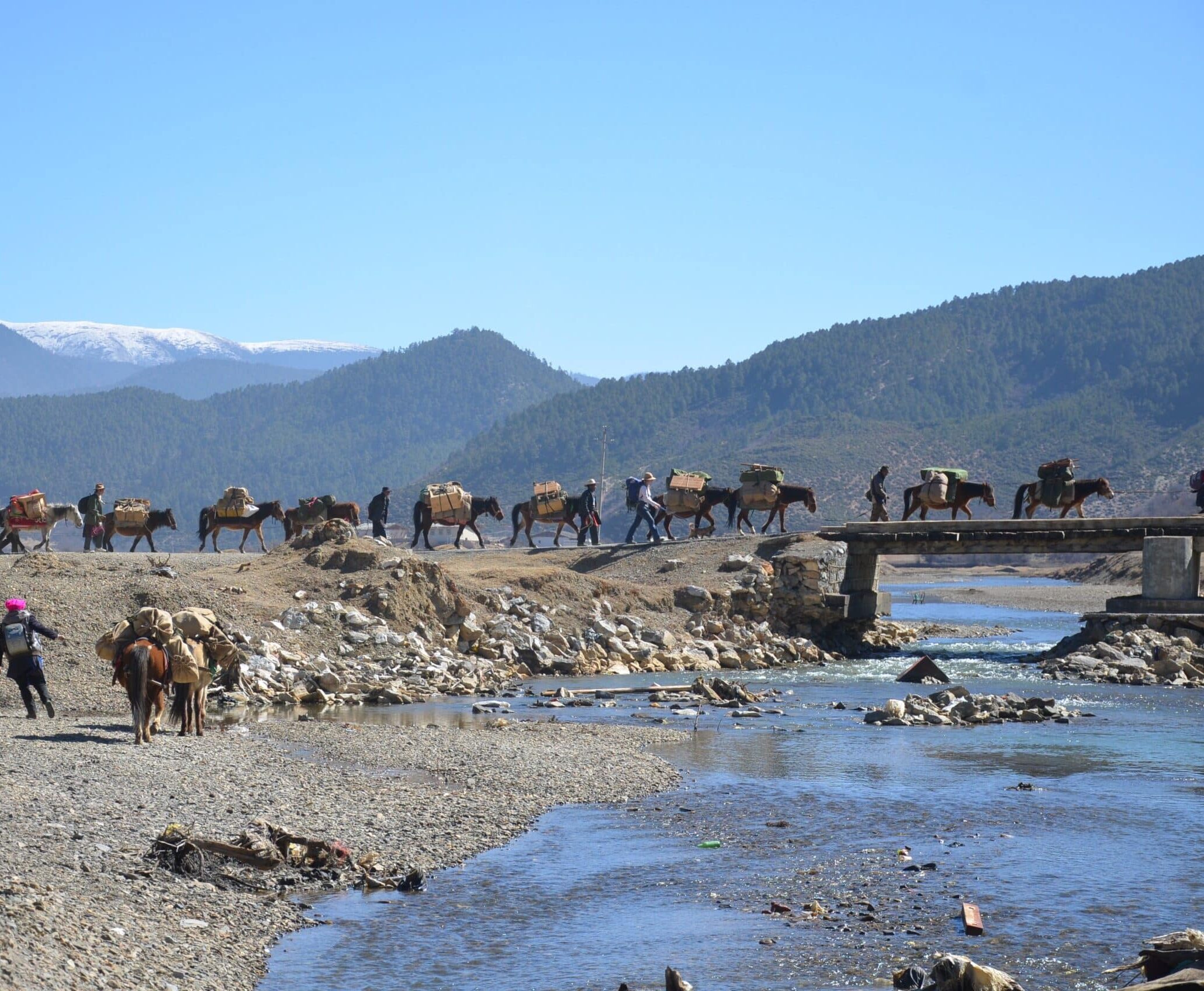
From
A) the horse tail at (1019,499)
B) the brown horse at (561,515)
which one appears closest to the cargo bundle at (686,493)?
the brown horse at (561,515)

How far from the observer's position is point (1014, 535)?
33500 millimetres

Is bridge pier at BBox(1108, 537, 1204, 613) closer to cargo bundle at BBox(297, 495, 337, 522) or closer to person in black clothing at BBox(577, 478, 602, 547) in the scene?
person in black clothing at BBox(577, 478, 602, 547)

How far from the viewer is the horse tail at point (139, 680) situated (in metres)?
15.6

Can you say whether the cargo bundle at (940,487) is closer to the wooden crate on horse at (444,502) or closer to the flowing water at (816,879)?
the wooden crate on horse at (444,502)

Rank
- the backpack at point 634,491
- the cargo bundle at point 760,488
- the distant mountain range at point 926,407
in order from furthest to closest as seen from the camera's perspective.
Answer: the distant mountain range at point 926,407
the cargo bundle at point 760,488
the backpack at point 634,491

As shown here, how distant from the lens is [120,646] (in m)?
Result: 16.3

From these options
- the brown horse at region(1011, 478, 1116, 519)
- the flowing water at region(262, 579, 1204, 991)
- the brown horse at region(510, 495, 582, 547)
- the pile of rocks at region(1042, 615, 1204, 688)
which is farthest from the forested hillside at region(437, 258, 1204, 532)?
the flowing water at region(262, 579, 1204, 991)

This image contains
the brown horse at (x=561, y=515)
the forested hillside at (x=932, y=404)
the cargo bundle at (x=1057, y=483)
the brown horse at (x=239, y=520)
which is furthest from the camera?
the forested hillside at (x=932, y=404)

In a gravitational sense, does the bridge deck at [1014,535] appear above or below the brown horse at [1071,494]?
below

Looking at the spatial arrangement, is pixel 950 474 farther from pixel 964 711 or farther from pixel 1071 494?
pixel 964 711

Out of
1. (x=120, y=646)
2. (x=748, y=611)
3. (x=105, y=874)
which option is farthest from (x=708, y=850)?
(x=748, y=611)

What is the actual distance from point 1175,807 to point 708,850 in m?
4.90

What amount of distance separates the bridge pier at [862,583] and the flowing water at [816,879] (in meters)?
15.3

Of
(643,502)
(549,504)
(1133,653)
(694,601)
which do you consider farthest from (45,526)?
(1133,653)
